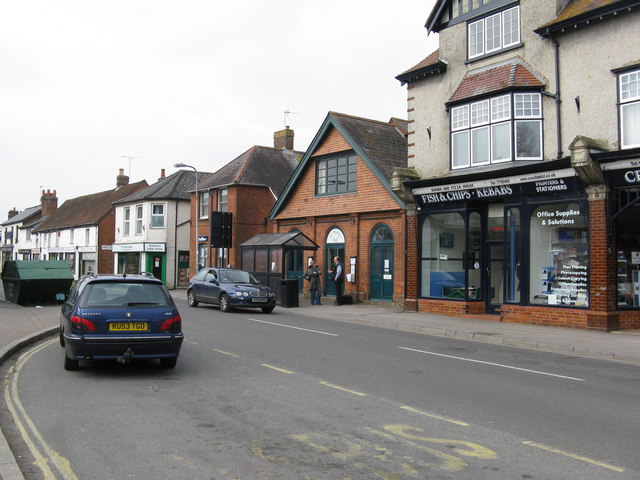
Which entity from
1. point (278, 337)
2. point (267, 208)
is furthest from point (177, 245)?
point (278, 337)

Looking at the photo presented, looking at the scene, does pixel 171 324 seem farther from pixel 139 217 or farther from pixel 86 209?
pixel 86 209

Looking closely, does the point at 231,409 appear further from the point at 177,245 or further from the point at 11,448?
the point at 177,245

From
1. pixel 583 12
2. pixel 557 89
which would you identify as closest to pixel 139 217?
pixel 557 89

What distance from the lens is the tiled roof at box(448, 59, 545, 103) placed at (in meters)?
17.0

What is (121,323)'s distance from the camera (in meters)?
8.57

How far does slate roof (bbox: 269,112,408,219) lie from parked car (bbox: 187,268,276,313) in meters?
6.21

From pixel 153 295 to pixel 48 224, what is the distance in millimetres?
57583

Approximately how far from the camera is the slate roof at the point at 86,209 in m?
51.4

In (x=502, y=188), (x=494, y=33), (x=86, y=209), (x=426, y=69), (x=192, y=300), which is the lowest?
(x=192, y=300)

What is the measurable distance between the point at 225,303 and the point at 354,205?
7538 millimetres

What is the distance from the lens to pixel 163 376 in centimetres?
880

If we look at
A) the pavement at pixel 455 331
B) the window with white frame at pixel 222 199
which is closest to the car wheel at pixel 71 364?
the pavement at pixel 455 331

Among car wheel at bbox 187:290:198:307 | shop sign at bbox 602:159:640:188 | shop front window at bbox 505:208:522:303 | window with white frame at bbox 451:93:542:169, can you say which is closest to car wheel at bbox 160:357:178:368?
shop front window at bbox 505:208:522:303

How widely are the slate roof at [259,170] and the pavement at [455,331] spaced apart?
1380 cm
